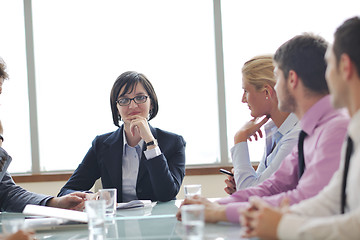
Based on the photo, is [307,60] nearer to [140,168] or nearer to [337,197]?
[337,197]

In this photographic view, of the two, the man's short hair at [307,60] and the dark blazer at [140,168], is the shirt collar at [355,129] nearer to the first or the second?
the man's short hair at [307,60]

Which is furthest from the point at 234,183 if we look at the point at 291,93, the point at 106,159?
the point at 291,93

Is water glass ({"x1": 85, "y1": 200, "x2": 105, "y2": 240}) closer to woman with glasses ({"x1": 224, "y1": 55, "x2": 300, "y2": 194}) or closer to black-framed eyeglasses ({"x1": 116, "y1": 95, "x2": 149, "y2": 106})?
woman with glasses ({"x1": 224, "y1": 55, "x2": 300, "y2": 194})

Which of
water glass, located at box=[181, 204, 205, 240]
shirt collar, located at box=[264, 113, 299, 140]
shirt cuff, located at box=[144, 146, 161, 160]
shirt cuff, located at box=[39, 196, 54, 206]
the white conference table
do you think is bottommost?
shirt cuff, located at box=[39, 196, 54, 206]

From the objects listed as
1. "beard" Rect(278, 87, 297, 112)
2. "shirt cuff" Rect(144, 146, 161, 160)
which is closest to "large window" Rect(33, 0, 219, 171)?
"shirt cuff" Rect(144, 146, 161, 160)

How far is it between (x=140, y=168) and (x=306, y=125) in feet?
4.36

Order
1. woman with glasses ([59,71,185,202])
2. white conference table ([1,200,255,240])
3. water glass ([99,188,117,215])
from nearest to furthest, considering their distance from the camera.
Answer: white conference table ([1,200,255,240]) → water glass ([99,188,117,215]) → woman with glasses ([59,71,185,202])

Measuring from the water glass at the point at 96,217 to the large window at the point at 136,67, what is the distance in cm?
313

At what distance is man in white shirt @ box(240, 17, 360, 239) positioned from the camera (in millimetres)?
1226

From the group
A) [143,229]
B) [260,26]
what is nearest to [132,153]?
[143,229]

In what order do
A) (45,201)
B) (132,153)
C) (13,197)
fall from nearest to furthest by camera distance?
(45,201), (13,197), (132,153)

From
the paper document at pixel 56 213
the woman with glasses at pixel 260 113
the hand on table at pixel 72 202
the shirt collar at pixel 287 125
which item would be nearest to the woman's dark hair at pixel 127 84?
the woman with glasses at pixel 260 113

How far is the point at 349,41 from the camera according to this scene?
133 cm

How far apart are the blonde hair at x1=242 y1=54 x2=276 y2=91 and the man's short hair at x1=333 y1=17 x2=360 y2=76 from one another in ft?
3.79
